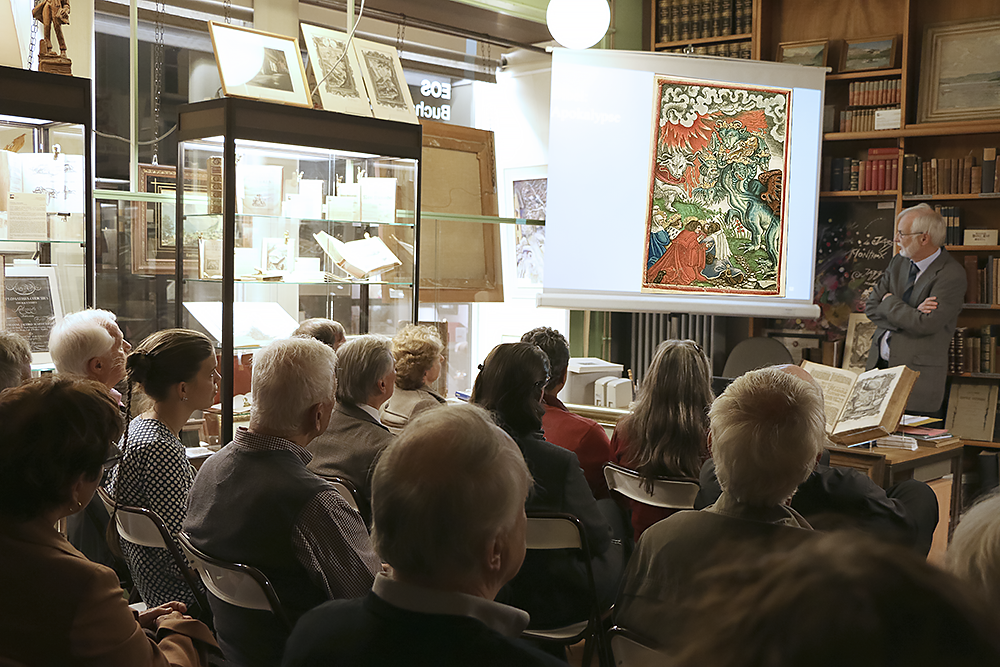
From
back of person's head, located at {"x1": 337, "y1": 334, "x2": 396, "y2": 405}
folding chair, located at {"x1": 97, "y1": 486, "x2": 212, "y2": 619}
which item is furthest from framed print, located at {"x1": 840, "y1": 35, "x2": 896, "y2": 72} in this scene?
folding chair, located at {"x1": 97, "y1": 486, "x2": 212, "y2": 619}

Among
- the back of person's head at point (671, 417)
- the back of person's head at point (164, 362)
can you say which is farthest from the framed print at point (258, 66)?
the back of person's head at point (671, 417)

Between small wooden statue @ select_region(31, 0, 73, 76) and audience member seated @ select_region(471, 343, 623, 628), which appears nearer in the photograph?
audience member seated @ select_region(471, 343, 623, 628)

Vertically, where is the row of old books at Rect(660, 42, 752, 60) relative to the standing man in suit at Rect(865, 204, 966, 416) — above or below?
above

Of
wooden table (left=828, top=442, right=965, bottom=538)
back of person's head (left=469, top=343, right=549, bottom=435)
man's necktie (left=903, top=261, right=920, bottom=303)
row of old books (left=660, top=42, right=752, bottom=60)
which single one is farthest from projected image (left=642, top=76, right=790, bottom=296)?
back of person's head (left=469, top=343, right=549, bottom=435)

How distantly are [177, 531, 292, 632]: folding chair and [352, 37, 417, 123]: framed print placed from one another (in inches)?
120

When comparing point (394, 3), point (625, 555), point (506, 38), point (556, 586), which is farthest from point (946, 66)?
point (556, 586)

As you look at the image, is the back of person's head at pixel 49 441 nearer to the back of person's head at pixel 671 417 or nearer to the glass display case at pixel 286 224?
the back of person's head at pixel 671 417

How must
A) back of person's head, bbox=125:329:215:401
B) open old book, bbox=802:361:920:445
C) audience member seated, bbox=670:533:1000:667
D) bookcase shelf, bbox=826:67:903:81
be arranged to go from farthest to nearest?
1. bookcase shelf, bbox=826:67:903:81
2. open old book, bbox=802:361:920:445
3. back of person's head, bbox=125:329:215:401
4. audience member seated, bbox=670:533:1000:667

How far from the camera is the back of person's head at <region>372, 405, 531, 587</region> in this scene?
3.90 feet

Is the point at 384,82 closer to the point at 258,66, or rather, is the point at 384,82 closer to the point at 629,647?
the point at 258,66

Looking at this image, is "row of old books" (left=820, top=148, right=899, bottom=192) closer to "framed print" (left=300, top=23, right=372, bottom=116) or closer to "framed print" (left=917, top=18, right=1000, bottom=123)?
"framed print" (left=917, top=18, right=1000, bottom=123)

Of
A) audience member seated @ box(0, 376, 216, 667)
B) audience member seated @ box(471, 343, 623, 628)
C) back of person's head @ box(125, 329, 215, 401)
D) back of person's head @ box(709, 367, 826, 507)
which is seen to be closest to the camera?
audience member seated @ box(0, 376, 216, 667)

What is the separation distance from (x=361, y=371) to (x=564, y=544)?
0.93 metres

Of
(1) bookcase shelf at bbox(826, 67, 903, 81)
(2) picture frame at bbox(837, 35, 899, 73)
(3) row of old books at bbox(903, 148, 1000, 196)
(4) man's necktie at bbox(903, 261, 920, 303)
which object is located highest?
(2) picture frame at bbox(837, 35, 899, 73)
